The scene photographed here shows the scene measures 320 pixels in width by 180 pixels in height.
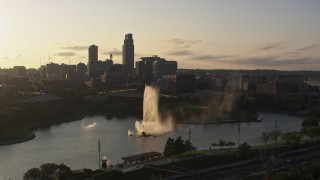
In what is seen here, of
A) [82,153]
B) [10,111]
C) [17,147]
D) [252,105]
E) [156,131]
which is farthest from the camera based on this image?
[252,105]

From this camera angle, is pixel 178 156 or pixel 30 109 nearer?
pixel 178 156

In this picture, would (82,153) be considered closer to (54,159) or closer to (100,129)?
(54,159)

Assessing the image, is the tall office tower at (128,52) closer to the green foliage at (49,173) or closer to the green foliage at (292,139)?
the green foliage at (292,139)

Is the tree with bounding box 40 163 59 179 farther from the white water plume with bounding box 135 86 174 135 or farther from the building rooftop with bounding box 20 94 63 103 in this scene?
the building rooftop with bounding box 20 94 63 103

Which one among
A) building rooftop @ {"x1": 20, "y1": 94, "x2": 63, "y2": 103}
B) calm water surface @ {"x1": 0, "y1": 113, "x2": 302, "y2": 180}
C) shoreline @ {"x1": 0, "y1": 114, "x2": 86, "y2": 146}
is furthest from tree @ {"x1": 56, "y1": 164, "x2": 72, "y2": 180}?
building rooftop @ {"x1": 20, "y1": 94, "x2": 63, "y2": 103}

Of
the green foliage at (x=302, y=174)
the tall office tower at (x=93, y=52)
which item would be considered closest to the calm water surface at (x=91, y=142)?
the green foliage at (x=302, y=174)

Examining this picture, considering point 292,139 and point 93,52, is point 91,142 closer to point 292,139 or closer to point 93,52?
point 292,139

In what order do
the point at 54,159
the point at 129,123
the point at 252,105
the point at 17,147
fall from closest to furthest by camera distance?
1. the point at 54,159
2. the point at 17,147
3. the point at 129,123
4. the point at 252,105

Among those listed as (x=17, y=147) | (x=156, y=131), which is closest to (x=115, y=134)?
(x=156, y=131)
